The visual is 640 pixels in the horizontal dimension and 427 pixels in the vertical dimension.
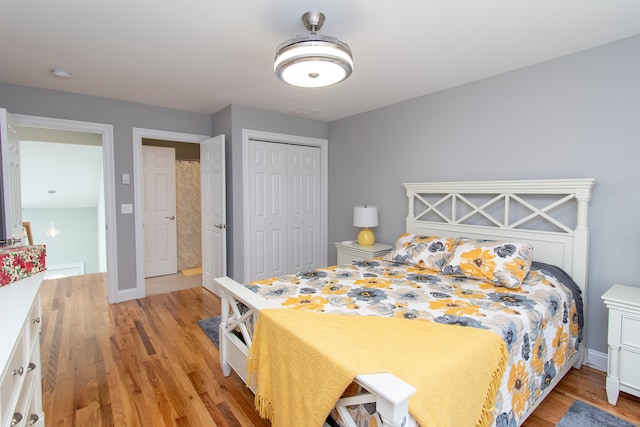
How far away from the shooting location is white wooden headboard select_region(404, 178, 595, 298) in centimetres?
235

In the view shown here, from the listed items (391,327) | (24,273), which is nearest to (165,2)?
(24,273)

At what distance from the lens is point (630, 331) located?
6.23 feet

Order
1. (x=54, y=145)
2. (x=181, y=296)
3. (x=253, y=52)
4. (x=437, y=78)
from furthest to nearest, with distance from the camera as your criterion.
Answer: (x=54, y=145), (x=181, y=296), (x=437, y=78), (x=253, y=52)

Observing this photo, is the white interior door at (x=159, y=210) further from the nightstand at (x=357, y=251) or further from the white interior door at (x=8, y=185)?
the nightstand at (x=357, y=251)

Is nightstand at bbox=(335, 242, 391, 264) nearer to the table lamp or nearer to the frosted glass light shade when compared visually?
the table lamp

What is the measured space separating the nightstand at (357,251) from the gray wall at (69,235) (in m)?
6.34

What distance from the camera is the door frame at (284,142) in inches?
153

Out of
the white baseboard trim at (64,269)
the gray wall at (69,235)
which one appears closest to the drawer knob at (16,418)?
the gray wall at (69,235)

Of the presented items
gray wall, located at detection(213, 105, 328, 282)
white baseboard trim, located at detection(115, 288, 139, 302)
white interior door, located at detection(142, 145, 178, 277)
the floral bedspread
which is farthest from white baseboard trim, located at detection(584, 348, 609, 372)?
white interior door, located at detection(142, 145, 178, 277)

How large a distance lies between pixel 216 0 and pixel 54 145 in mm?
4997

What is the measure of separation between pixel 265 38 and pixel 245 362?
7.00ft

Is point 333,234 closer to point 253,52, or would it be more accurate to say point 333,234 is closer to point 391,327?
point 253,52

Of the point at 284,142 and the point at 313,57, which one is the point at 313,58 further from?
the point at 284,142

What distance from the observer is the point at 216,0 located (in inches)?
69.4
